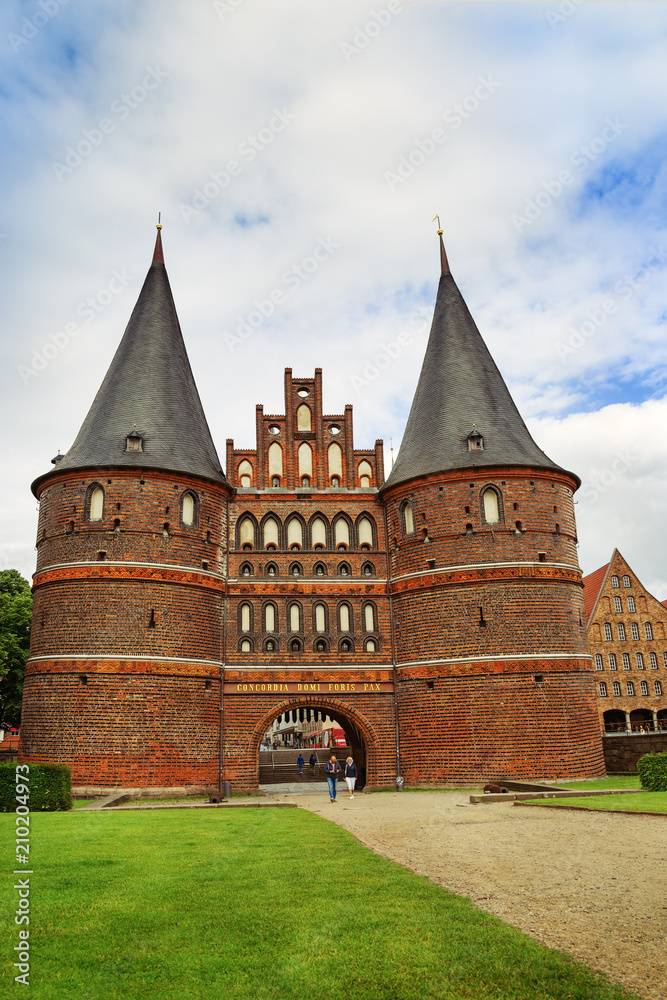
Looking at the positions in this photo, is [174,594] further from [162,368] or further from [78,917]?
[78,917]

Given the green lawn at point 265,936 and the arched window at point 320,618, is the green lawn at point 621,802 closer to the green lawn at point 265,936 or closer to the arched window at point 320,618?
the green lawn at point 265,936

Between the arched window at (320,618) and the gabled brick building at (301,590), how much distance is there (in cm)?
7

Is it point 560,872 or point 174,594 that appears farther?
point 174,594

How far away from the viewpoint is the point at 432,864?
33.8 ft

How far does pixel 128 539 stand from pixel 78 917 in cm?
1790

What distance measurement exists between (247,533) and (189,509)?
106 inches

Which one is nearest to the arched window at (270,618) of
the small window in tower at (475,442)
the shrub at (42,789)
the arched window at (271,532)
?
the arched window at (271,532)

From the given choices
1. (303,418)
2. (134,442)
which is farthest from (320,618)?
(134,442)

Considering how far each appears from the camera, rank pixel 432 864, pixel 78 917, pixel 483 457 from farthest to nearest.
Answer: pixel 483 457, pixel 432 864, pixel 78 917

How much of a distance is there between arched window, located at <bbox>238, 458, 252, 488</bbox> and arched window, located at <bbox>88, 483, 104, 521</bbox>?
214 inches

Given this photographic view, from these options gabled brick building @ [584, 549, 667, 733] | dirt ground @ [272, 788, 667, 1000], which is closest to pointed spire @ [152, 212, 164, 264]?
dirt ground @ [272, 788, 667, 1000]

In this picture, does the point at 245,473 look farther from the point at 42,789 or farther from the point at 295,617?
the point at 42,789

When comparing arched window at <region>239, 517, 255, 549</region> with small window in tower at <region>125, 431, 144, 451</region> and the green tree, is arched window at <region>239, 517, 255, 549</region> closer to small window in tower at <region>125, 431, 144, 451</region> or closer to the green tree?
small window in tower at <region>125, 431, 144, 451</region>

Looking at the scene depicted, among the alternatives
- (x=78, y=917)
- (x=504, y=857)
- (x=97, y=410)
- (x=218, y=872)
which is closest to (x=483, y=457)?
(x=97, y=410)
